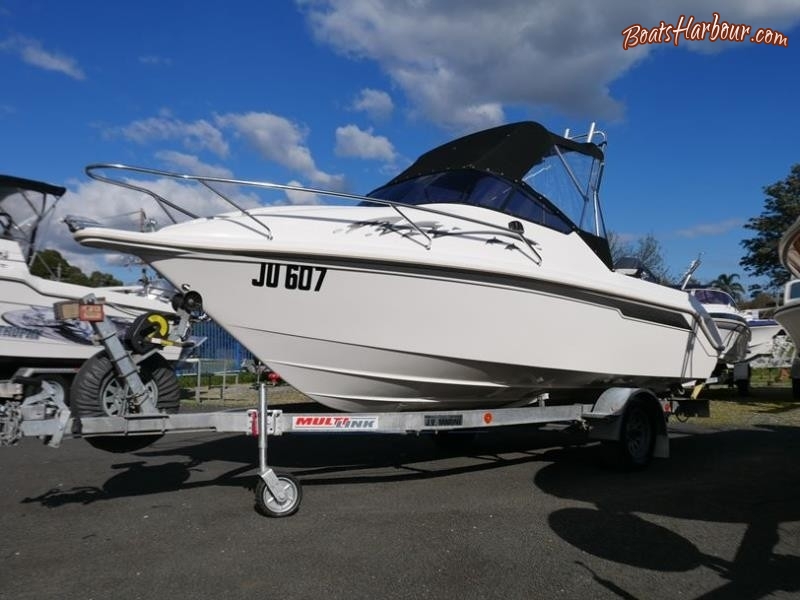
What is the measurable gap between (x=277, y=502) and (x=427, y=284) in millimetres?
1933

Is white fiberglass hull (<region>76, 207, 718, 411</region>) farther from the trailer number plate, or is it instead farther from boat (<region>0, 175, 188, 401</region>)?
boat (<region>0, 175, 188, 401</region>)

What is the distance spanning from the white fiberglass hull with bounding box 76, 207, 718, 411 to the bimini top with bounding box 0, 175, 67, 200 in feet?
21.7

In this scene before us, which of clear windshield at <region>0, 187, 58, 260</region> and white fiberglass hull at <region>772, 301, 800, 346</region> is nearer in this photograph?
white fiberglass hull at <region>772, 301, 800, 346</region>

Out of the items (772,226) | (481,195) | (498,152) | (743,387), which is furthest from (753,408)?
(772,226)

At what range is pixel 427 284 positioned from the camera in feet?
15.8

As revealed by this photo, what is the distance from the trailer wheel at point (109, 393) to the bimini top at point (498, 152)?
Result: 2980mm

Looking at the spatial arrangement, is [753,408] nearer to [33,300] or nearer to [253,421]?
[253,421]

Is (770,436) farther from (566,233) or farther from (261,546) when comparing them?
(261,546)

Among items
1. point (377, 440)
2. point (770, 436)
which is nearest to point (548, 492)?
point (377, 440)

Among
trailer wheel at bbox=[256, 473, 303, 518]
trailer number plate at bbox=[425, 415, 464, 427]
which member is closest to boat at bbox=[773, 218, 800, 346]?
trailer number plate at bbox=[425, 415, 464, 427]

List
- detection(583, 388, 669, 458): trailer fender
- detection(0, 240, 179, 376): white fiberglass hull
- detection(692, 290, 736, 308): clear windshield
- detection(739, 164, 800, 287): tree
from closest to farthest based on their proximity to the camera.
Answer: detection(583, 388, 669, 458): trailer fender
detection(0, 240, 179, 376): white fiberglass hull
detection(692, 290, 736, 308): clear windshield
detection(739, 164, 800, 287): tree

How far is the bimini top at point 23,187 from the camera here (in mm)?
9492

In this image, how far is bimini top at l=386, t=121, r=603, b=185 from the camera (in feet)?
19.1

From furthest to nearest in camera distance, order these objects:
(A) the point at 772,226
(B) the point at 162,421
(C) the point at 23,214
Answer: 1. (A) the point at 772,226
2. (C) the point at 23,214
3. (B) the point at 162,421
